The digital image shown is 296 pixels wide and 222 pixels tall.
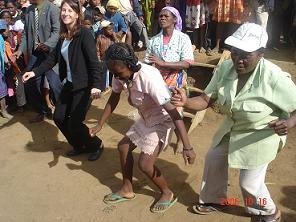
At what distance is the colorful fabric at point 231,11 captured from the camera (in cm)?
695

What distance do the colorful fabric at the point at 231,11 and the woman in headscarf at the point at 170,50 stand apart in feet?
7.79

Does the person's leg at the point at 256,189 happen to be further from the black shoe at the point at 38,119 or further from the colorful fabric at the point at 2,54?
the colorful fabric at the point at 2,54

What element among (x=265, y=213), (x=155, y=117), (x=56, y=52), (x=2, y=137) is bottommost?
(x=2, y=137)

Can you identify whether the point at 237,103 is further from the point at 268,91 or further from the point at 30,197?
the point at 30,197

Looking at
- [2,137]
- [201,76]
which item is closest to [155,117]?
[2,137]

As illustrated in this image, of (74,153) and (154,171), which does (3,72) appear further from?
(154,171)

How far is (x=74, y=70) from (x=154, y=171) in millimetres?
1573

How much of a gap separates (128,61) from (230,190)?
1773 mm

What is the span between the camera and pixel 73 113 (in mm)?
4656

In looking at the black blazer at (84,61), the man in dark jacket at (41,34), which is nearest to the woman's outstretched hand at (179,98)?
the black blazer at (84,61)

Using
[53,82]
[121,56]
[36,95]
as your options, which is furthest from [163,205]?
[36,95]

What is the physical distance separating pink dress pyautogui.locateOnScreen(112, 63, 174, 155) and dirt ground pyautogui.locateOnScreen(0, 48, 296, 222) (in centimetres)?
70

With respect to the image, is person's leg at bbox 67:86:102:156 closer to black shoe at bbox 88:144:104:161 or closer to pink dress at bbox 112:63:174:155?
black shoe at bbox 88:144:104:161

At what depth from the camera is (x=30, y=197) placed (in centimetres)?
429
